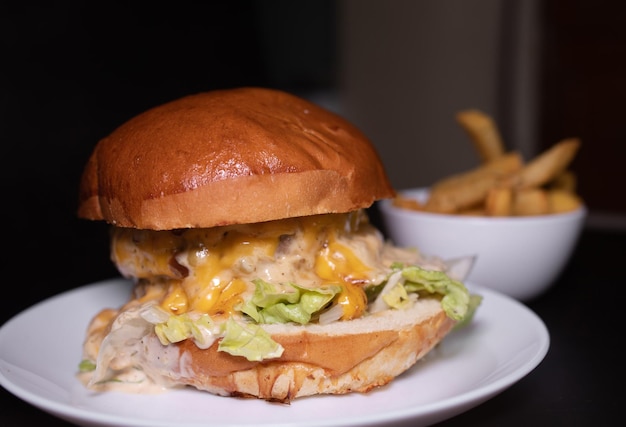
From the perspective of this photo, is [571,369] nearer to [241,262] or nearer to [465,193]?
[465,193]

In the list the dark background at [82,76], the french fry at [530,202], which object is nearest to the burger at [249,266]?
the french fry at [530,202]

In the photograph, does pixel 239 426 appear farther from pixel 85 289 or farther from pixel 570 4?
pixel 570 4

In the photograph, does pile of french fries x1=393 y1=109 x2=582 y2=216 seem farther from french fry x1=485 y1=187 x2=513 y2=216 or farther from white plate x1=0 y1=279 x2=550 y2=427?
white plate x1=0 y1=279 x2=550 y2=427

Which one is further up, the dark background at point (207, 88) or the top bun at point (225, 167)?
the top bun at point (225, 167)

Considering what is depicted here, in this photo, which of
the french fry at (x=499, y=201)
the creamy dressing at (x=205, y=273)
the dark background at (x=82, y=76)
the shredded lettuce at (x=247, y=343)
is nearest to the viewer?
the shredded lettuce at (x=247, y=343)

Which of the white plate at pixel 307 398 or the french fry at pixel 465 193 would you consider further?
the french fry at pixel 465 193

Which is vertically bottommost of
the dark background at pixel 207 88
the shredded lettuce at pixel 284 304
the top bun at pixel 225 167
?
the dark background at pixel 207 88

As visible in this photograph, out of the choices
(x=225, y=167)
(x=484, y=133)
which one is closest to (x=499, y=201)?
(x=484, y=133)

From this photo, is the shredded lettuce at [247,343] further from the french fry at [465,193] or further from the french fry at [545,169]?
the french fry at [545,169]
